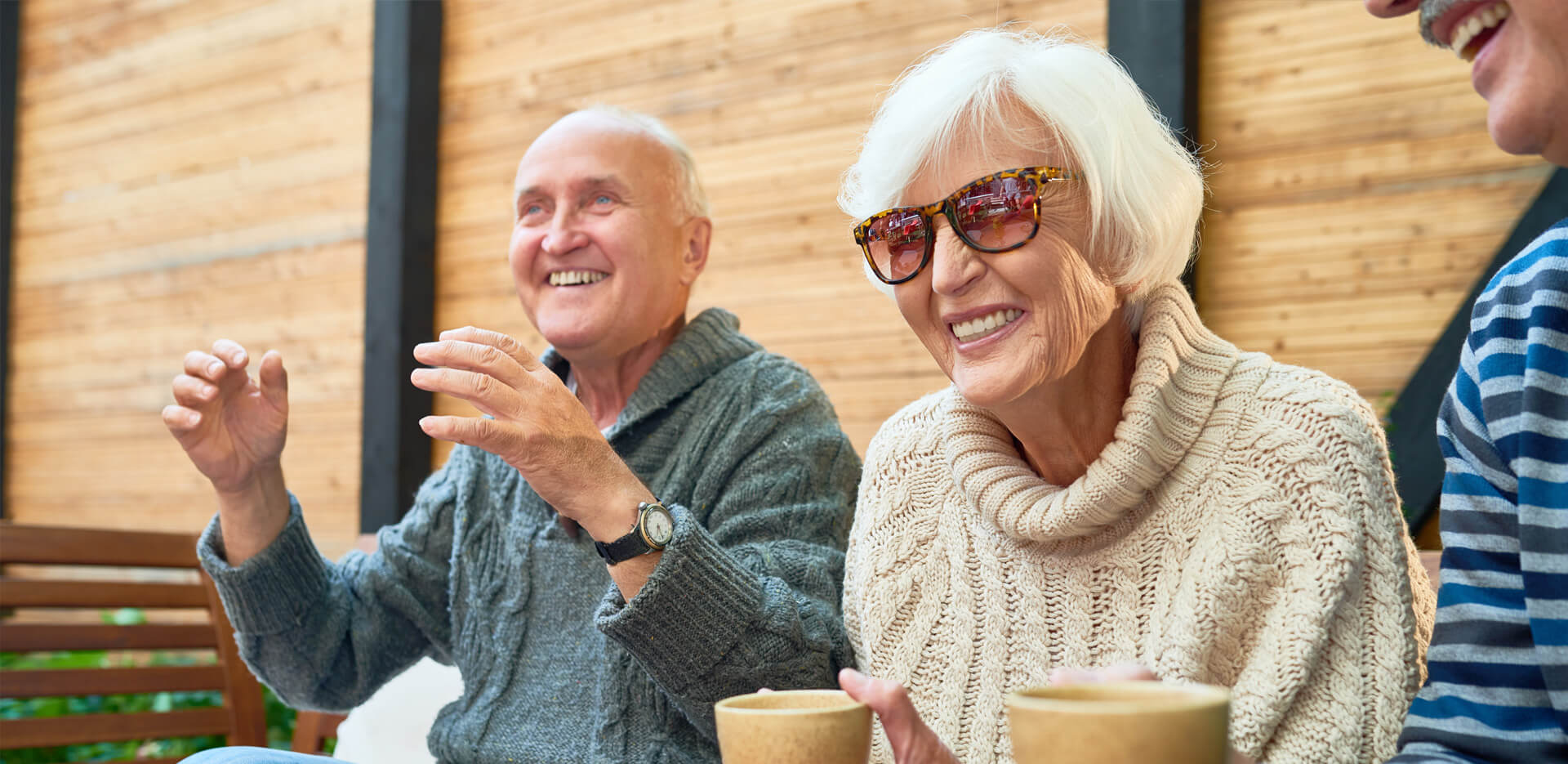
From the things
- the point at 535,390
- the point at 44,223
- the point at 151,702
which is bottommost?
the point at 151,702

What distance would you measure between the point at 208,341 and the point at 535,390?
3642 millimetres

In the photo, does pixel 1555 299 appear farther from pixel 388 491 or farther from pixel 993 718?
pixel 388 491

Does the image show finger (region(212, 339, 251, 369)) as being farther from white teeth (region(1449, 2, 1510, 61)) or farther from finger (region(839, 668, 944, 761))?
white teeth (region(1449, 2, 1510, 61))

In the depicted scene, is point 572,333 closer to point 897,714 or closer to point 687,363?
point 687,363

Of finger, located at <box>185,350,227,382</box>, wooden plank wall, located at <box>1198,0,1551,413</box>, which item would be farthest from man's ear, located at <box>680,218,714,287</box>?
wooden plank wall, located at <box>1198,0,1551,413</box>

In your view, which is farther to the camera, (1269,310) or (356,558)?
(1269,310)

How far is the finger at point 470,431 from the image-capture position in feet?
4.10

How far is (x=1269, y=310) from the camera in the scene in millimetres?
2381

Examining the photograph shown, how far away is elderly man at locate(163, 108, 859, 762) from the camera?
1362 mm

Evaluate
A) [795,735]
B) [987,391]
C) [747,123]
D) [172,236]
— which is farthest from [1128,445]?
[172,236]

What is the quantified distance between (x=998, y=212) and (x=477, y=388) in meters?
0.55

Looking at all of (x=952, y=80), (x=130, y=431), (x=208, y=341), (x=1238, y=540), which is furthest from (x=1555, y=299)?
(x=130, y=431)

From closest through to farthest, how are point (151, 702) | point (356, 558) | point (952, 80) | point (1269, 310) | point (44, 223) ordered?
1. point (952, 80)
2. point (356, 558)
3. point (1269, 310)
4. point (151, 702)
5. point (44, 223)

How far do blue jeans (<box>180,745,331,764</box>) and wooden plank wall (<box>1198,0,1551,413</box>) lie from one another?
1.76 metres
